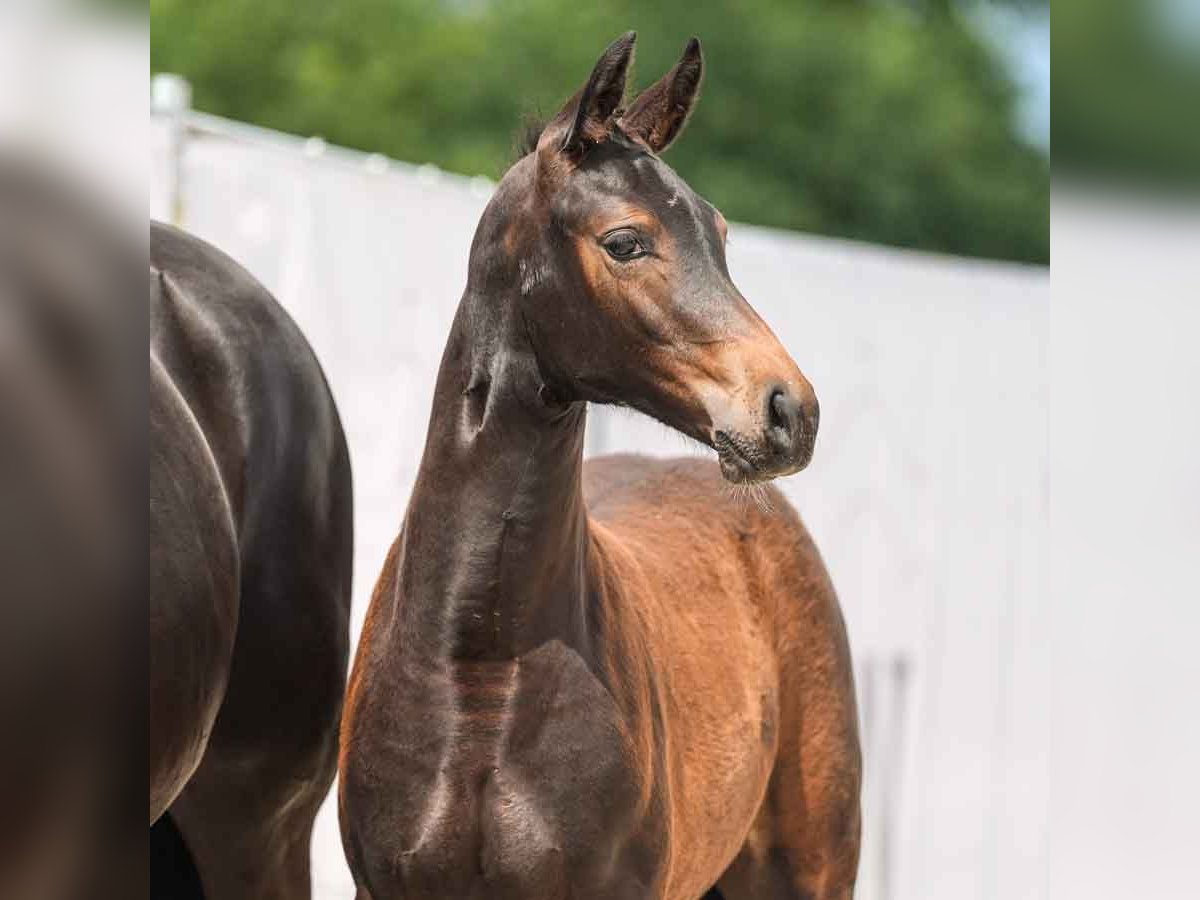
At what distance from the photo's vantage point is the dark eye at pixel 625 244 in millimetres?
2186

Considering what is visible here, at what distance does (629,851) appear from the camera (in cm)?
238

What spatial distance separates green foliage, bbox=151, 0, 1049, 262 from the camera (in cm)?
1922

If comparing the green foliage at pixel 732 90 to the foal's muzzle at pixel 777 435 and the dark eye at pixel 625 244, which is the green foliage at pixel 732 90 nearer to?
the dark eye at pixel 625 244

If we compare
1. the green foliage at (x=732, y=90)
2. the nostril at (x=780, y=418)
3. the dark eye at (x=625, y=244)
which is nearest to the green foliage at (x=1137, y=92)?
the nostril at (x=780, y=418)

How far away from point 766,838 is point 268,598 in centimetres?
114

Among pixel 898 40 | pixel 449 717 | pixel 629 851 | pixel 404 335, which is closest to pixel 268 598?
pixel 449 717

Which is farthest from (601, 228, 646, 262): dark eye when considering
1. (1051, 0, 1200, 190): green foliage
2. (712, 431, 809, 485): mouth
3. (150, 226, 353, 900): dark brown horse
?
(1051, 0, 1200, 190): green foliage

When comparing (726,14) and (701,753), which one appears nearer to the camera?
(701,753)

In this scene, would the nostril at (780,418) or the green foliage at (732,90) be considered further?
the green foliage at (732,90)

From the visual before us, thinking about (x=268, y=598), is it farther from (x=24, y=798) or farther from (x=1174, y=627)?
(x=1174, y=627)

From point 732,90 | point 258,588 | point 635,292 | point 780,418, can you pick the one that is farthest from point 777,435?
point 732,90

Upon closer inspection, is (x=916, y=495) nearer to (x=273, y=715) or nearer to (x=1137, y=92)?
(x=273, y=715)

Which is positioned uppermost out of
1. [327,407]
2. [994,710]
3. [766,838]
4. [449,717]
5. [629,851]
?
[327,407]

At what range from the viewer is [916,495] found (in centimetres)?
550
